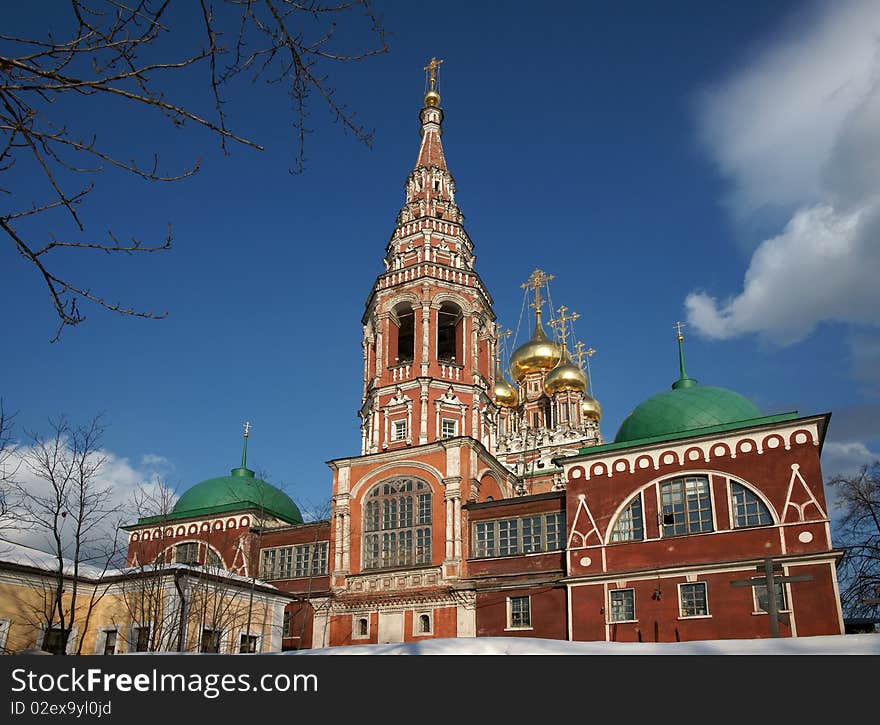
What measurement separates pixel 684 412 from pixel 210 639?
18.8 m

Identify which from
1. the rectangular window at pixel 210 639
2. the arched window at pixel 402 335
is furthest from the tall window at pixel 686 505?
the rectangular window at pixel 210 639

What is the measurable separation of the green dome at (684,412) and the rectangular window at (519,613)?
7.33 metres

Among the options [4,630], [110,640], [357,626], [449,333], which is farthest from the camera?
[449,333]

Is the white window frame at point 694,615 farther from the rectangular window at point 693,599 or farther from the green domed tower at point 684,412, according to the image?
the green domed tower at point 684,412

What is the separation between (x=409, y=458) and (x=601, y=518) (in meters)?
8.98

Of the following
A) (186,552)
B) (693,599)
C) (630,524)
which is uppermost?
(186,552)

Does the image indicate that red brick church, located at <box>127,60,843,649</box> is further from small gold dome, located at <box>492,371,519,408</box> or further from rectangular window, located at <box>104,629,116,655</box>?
small gold dome, located at <box>492,371,519,408</box>

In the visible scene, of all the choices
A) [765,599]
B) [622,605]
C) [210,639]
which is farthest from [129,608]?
[765,599]

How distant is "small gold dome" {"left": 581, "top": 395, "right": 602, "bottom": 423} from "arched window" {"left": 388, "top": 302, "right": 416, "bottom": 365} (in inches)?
986

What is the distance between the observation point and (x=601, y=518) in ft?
95.3

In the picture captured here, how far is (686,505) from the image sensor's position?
27750 millimetres

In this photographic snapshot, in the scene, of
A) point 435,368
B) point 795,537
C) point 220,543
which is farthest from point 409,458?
point 795,537

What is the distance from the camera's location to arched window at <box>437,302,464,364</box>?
38381 mm

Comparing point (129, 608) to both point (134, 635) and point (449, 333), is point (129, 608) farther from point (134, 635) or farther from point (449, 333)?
point (449, 333)
